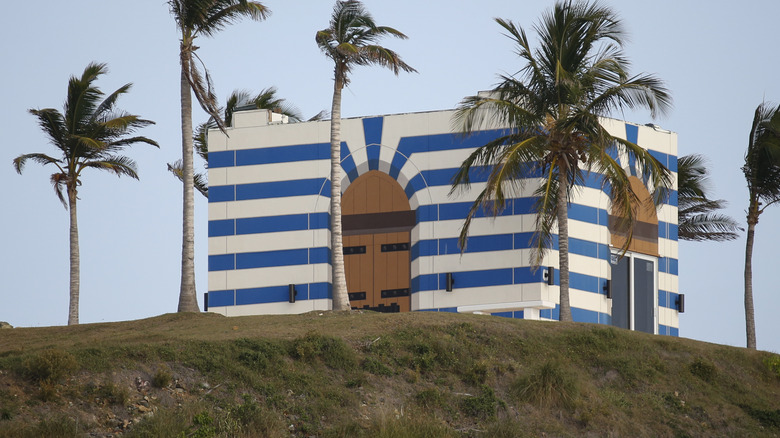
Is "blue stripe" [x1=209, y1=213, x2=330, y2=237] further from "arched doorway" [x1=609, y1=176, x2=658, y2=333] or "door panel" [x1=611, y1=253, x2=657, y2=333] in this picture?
"door panel" [x1=611, y1=253, x2=657, y2=333]

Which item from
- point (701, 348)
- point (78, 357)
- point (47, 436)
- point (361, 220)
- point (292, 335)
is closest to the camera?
point (47, 436)

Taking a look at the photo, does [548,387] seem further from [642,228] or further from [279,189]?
[279,189]

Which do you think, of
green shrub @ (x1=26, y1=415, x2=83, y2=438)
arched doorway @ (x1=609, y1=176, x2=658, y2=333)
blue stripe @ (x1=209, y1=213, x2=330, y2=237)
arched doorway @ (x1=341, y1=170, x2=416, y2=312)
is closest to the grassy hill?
green shrub @ (x1=26, y1=415, x2=83, y2=438)

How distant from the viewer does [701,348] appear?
29.9 meters

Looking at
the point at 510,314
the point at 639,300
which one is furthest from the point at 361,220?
the point at 639,300

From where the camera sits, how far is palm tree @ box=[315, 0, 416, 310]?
31.9 m

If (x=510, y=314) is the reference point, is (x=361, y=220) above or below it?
above

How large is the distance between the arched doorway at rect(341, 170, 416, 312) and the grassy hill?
7.60m

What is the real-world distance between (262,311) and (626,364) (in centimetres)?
1385

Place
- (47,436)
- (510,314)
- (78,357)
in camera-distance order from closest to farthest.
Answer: (47,436) → (78,357) → (510,314)

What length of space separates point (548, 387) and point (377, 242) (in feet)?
43.6

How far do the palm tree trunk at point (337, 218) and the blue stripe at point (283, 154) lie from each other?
549 cm

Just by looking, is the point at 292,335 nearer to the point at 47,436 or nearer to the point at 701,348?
the point at 47,436

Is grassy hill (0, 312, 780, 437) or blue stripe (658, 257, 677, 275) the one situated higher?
blue stripe (658, 257, 677, 275)
